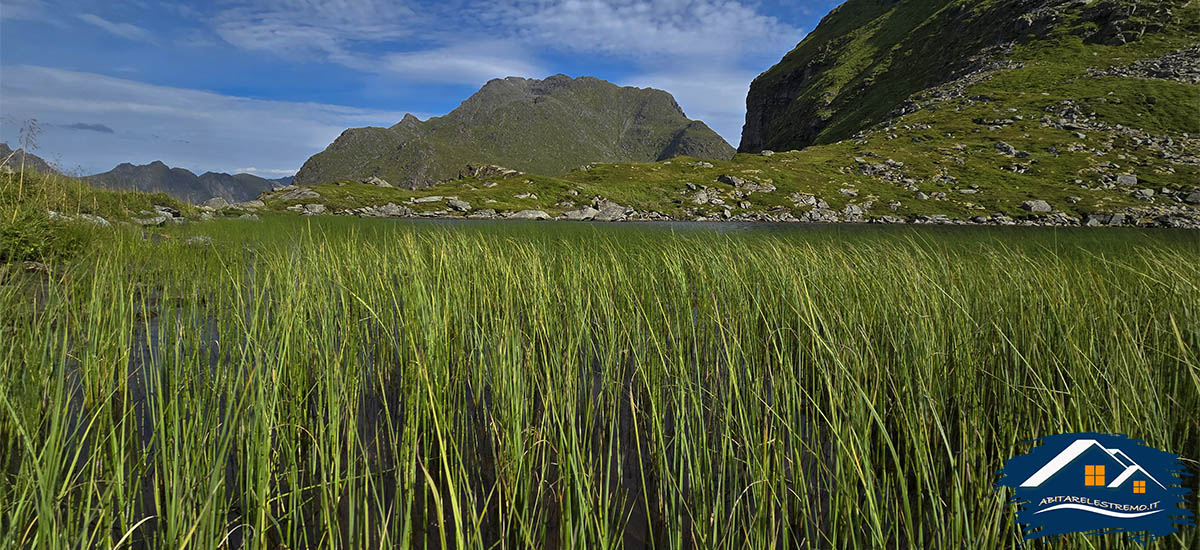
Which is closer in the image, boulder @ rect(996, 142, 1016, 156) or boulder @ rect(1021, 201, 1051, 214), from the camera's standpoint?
boulder @ rect(1021, 201, 1051, 214)

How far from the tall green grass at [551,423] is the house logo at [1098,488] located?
0.26ft

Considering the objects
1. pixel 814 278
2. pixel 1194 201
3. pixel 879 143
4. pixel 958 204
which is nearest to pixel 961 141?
pixel 879 143

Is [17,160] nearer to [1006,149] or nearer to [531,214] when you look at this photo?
[531,214]

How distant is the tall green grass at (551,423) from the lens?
5.34 ft

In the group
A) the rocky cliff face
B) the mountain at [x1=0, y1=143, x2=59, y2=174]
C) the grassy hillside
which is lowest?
the grassy hillside

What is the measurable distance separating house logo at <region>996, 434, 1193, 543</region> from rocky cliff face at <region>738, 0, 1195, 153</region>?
279ft

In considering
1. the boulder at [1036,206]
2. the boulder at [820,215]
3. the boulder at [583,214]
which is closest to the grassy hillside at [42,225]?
the boulder at [583,214]

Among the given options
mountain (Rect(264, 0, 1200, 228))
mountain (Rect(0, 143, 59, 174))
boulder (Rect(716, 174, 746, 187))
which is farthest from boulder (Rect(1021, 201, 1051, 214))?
mountain (Rect(0, 143, 59, 174))

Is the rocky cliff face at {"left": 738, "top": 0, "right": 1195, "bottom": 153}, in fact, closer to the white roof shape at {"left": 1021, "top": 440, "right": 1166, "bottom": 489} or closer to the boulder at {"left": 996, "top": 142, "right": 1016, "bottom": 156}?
the boulder at {"left": 996, "top": 142, "right": 1016, "bottom": 156}

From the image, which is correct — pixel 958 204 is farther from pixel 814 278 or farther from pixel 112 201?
pixel 112 201

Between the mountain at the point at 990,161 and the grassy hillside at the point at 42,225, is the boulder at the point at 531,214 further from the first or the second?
the grassy hillside at the point at 42,225

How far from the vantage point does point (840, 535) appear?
6.59ft

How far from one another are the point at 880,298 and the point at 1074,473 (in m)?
2.73

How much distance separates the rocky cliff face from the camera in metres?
65.9
